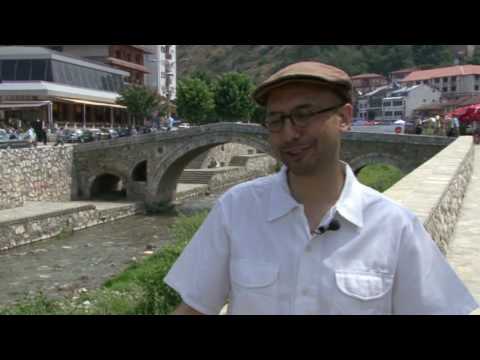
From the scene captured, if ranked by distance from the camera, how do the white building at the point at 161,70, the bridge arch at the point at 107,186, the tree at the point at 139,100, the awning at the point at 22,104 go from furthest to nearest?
the white building at the point at 161,70
the tree at the point at 139,100
the awning at the point at 22,104
the bridge arch at the point at 107,186

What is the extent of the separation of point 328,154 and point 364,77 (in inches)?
2840

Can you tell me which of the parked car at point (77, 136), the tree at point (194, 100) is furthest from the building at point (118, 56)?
the parked car at point (77, 136)

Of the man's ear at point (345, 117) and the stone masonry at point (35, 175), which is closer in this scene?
the man's ear at point (345, 117)

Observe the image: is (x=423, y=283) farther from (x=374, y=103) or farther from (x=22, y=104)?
(x=374, y=103)

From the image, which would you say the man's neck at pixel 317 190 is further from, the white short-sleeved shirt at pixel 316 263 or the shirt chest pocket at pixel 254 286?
the shirt chest pocket at pixel 254 286

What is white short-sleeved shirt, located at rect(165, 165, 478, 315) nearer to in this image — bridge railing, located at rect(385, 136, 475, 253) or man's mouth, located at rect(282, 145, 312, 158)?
man's mouth, located at rect(282, 145, 312, 158)

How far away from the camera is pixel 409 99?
2218 inches

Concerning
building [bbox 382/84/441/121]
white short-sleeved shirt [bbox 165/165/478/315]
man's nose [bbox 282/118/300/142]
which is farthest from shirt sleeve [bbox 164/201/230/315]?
building [bbox 382/84/441/121]

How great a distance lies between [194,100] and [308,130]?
133 feet

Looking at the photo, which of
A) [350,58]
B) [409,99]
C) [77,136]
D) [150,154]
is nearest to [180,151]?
[150,154]

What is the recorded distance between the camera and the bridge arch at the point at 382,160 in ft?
74.4

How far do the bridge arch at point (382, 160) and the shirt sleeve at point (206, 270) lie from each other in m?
21.6

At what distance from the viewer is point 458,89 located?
62.1m
